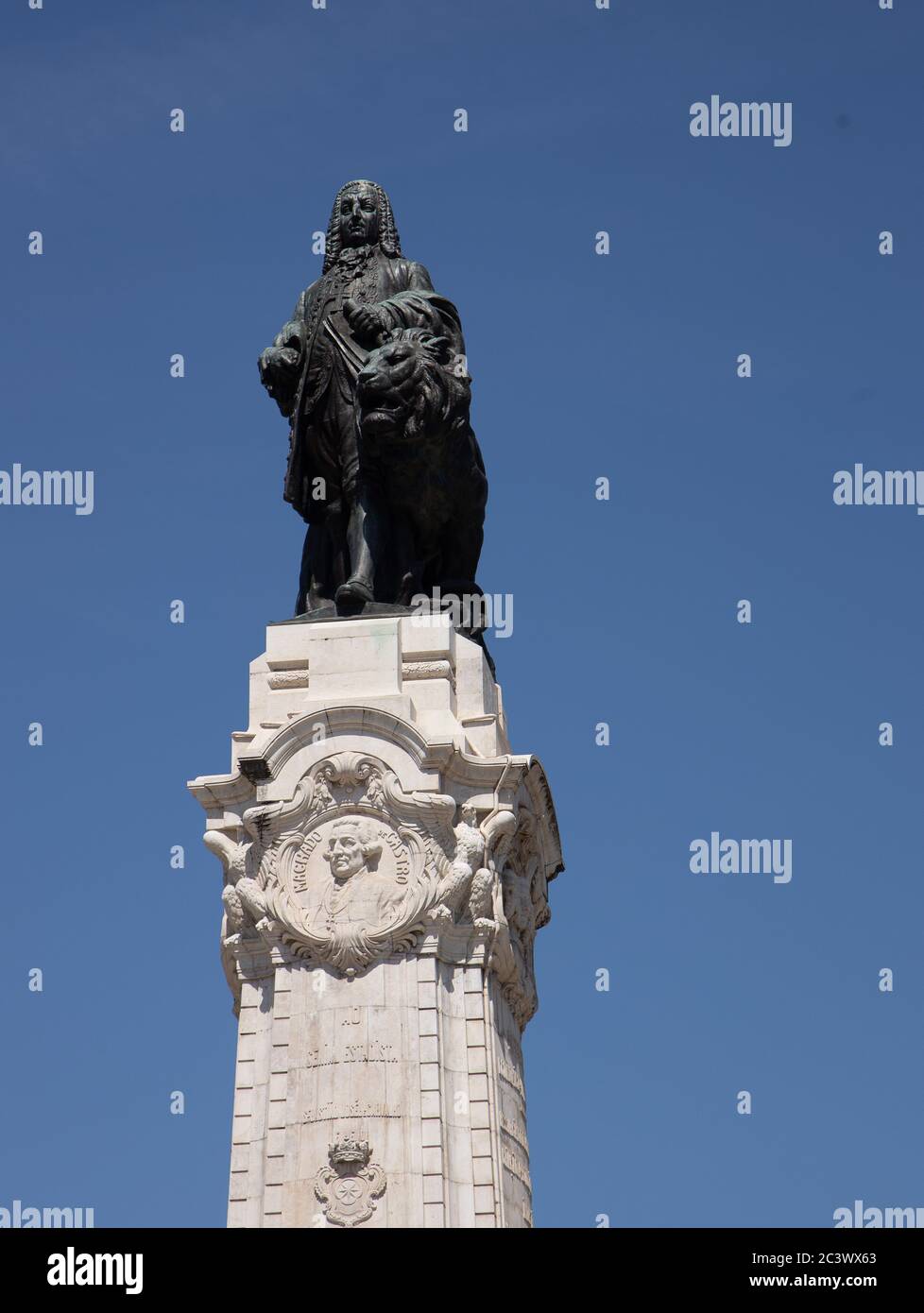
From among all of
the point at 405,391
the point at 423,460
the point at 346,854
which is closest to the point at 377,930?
the point at 346,854

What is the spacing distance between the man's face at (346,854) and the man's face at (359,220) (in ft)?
27.1

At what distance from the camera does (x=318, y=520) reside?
31172mm

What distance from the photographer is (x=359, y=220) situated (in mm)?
31875

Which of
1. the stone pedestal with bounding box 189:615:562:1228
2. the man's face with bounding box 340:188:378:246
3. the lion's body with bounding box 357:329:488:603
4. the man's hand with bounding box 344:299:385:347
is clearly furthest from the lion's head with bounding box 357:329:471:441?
the stone pedestal with bounding box 189:615:562:1228

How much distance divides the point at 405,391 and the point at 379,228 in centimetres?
306

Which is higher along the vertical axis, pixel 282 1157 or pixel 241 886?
pixel 241 886

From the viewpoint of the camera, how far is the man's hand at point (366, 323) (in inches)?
1208

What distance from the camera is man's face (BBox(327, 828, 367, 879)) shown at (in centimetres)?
2770

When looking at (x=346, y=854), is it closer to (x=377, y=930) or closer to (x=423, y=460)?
(x=377, y=930)

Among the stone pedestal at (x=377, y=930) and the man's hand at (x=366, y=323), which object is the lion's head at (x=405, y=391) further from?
the stone pedestal at (x=377, y=930)
